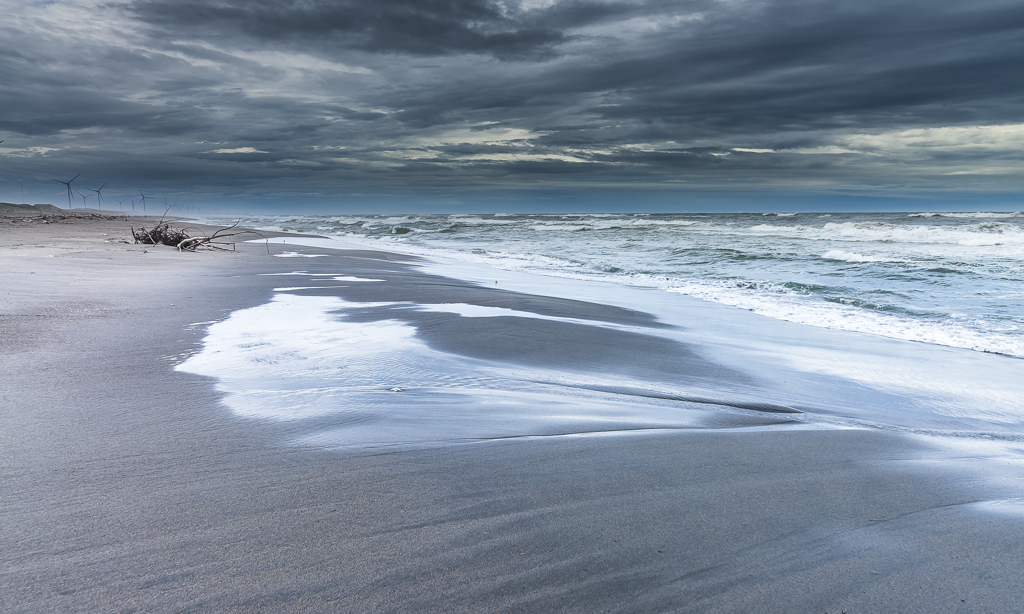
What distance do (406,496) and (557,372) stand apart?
6.56 ft

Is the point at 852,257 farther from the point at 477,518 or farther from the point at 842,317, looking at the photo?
the point at 477,518

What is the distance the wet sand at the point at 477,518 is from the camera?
4.60 ft

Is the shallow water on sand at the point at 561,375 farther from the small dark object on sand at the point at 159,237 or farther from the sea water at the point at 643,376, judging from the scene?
the small dark object on sand at the point at 159,237

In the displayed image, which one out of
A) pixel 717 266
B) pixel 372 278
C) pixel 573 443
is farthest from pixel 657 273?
pixel 573 443

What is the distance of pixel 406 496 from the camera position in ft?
6.12

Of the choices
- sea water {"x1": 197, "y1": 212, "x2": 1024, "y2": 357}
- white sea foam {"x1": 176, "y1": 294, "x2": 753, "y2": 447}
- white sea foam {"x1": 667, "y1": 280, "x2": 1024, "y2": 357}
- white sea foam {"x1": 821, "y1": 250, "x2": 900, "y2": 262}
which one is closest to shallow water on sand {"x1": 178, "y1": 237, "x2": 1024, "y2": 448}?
white sea foam {"x1": 176, "y1": 294, "x2": 753, "y2": 447}

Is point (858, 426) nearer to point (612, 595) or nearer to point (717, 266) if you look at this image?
point (612, 595)

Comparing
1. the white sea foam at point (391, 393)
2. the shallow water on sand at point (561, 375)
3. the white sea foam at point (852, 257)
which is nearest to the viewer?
the white sea foam at point (391, 393)

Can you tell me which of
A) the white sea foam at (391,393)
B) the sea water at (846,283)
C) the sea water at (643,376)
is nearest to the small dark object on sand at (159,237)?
the sea water at (643,376)

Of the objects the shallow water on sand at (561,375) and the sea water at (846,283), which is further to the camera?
the sea water at (846,283)

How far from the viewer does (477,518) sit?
5.81 ft

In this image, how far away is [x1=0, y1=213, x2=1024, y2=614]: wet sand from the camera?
1.40 m

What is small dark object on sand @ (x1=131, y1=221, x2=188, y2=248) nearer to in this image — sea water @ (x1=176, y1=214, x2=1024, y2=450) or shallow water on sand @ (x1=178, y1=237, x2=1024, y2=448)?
sea water @ (x1=176, y1=214, x2=1024, y2=450)

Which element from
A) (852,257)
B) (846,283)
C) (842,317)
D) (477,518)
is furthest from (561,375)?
(852,257)
